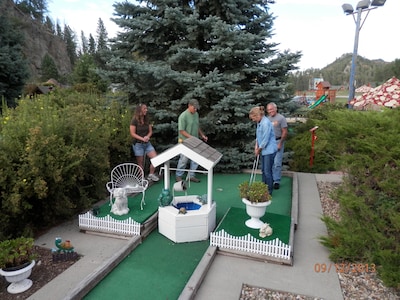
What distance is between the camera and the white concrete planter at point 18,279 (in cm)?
280

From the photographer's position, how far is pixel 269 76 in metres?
7.91

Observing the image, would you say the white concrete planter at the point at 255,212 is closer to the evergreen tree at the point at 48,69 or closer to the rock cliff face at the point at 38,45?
the rock cliff face at the point at 38,45

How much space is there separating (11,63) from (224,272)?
1202 cm

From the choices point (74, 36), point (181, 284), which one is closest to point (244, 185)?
point (181, 284)

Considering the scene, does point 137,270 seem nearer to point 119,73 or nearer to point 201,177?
point 201,177

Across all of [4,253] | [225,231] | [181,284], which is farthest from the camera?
[225,231]

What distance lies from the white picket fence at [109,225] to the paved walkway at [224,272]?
0.39 ft

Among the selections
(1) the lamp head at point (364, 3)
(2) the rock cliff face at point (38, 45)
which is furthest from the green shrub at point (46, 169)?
(2) the rock cliff face at point (38, 45)

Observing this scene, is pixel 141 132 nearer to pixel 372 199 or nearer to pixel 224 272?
pixel 224 272

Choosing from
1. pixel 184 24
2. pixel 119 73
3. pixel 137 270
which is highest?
pixel 184 24

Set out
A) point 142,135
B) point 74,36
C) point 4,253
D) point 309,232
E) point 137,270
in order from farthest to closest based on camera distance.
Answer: point 74,36, point 142,135, point 309,232, point 137,270, point 4,253

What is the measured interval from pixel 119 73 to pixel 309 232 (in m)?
5.89
